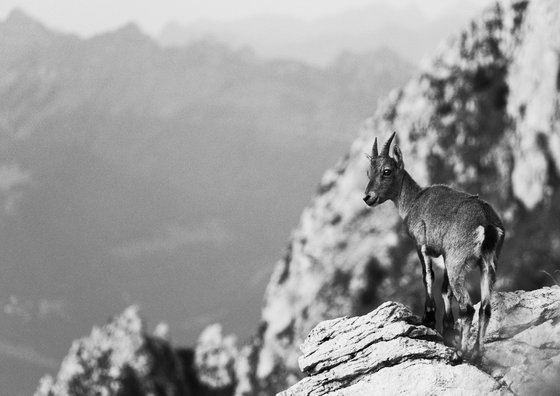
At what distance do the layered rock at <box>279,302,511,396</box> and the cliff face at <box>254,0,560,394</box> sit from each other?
28.4 metres

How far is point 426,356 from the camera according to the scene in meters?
15.0

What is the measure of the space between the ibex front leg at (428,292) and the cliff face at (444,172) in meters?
27.8

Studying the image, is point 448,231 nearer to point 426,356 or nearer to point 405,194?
point 405,194

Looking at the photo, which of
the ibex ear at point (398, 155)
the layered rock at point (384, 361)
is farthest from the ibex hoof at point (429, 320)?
the ibex ear at point (398, 155)

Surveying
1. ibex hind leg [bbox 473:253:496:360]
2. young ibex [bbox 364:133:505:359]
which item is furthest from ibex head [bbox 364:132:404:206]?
ibex hind leg [bbox 473:253:496:360]

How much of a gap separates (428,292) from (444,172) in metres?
36.6

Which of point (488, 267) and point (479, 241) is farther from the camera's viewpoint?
point (488, 267)

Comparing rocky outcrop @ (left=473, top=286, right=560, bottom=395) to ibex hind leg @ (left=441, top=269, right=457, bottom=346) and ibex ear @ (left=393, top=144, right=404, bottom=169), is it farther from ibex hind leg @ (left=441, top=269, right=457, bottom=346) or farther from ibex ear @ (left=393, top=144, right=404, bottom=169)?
ibex ear @ (left=393, top=144, right=404, bottom=169)

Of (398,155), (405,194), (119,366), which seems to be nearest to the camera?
(398,155)

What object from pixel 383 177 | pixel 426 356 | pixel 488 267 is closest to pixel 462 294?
pixel 488 267

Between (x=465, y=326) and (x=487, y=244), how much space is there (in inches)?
70.0

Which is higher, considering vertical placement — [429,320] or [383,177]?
[383,177]

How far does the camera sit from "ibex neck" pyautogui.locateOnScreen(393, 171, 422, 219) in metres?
17.9

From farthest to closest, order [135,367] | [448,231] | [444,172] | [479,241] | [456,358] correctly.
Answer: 1. [135,367]
2. [444,172]
3. [448,231]
4. [479,241]
5. [456,358]
